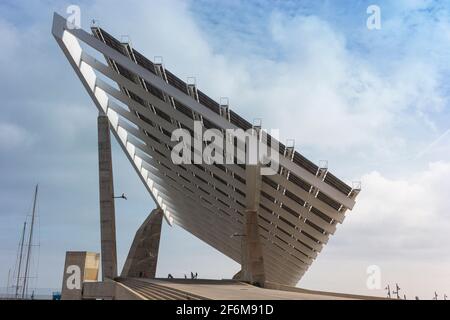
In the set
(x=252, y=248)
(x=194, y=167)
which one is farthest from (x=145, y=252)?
(x=252, y=248)

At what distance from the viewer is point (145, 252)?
114 feet

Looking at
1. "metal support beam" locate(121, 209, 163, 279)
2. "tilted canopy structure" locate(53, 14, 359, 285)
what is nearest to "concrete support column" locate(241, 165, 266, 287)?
"tilted canopy structure" locate(53, 14, 359, 285)

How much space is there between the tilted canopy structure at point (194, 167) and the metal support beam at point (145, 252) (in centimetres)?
398

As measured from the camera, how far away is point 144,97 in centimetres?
2180

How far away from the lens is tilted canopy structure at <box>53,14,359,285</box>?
19875 millimetres

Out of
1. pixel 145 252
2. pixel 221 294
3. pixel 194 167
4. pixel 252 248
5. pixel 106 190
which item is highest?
pixel 194 167

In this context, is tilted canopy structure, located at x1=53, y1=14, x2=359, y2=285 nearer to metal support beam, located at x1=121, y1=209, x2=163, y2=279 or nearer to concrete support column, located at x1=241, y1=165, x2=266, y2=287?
concrete support column, located at x1=241, y1=165, x2=266, y2=287

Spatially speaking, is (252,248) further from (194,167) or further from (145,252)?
(145,252)

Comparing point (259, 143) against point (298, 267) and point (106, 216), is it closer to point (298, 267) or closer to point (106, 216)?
point (106, 216)

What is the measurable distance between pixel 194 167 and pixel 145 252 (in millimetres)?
8798

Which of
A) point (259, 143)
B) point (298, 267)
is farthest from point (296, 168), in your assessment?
point (298, 267)

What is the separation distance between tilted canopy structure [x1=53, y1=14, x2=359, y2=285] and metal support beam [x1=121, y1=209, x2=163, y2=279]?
398 cm
